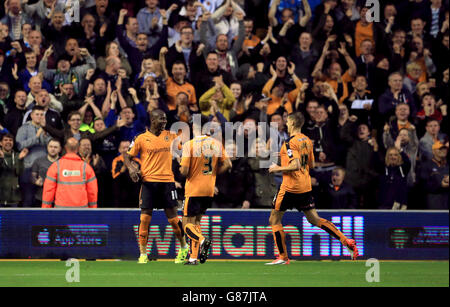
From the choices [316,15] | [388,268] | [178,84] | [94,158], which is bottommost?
[388,268]

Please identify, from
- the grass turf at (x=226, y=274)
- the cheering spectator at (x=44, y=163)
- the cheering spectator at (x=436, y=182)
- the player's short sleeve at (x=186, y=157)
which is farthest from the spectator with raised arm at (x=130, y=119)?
the cheering spectator at (x=436, y=182)

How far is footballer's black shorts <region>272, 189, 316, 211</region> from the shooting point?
11820 millimetres

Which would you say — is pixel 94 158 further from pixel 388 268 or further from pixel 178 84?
pixel 388 268

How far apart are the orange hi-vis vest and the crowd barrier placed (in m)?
0.21

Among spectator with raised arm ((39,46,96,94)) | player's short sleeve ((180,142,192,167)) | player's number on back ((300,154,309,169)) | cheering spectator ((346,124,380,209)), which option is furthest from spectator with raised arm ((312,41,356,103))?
player's short sleeve ((180,142,192,167))

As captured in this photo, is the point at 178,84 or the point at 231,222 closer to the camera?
the point at 231,222

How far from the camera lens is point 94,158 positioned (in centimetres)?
1455

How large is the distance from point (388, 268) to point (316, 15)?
709cm

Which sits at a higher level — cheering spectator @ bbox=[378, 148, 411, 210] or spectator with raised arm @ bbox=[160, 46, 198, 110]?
spectator with raised arm @ bbox=[160, 46, 198, 110]

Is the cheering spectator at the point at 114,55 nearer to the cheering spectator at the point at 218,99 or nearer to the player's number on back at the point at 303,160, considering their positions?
the cheering spectator at the point at 218,99

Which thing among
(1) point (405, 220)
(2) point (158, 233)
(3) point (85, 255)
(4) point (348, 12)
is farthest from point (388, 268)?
(4) point (348, 12)

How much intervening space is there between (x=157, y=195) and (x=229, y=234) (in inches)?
81.4

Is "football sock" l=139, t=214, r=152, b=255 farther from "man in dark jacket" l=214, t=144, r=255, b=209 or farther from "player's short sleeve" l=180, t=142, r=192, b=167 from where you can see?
"man in dark jacket" l=214, t=144, r=255, b=209

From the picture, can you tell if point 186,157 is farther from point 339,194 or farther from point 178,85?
point 178,85
